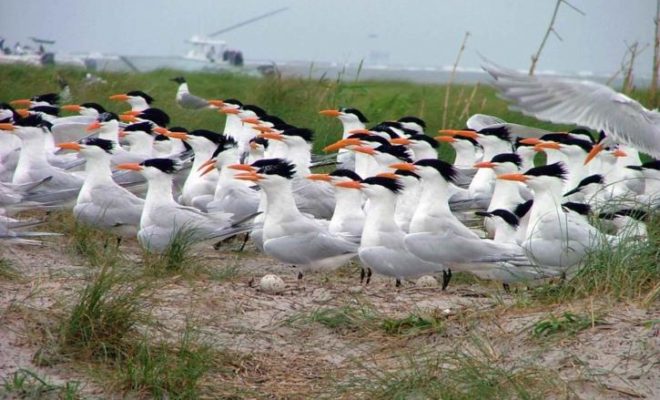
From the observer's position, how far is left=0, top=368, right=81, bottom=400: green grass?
14.5ft

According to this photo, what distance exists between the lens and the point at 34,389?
4445 mm

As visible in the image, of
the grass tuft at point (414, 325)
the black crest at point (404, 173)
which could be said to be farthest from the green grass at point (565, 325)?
the black crest at point (404, 173)

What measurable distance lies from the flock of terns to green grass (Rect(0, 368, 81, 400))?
207cm

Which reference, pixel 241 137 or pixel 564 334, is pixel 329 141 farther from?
pixel 564 334

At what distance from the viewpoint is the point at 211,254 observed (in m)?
7.68

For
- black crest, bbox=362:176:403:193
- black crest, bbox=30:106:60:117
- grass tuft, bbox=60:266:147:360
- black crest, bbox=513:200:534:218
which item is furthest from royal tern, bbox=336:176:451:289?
black crest, bbox=30:106:60:117

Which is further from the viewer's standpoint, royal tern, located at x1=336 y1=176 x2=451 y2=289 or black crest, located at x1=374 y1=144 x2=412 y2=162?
black crest, located at x1=374 y1=144 x2=412 y2=162

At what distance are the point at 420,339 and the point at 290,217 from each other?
2030 millimetres

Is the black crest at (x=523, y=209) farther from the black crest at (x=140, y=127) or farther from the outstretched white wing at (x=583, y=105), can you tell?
the black crest at (x=140, y=127)

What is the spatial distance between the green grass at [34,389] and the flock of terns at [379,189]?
2066 mm

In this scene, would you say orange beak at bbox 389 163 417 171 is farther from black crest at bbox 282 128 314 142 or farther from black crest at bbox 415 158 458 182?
black crest at bbox 282 128 314 142

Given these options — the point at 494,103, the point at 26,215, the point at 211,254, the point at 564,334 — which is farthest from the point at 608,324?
the point at 494,103

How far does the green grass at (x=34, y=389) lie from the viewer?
4418mm

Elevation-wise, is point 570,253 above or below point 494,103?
above
